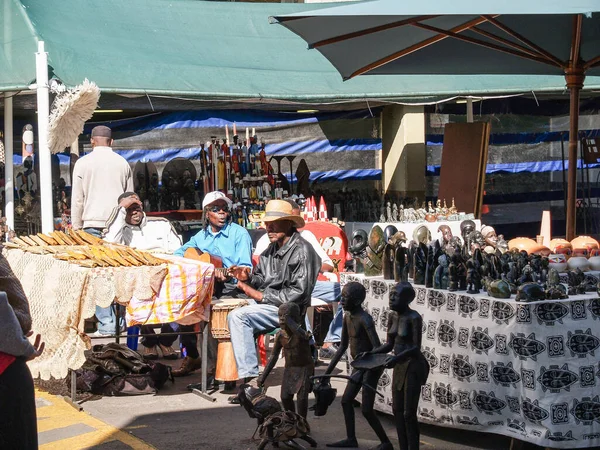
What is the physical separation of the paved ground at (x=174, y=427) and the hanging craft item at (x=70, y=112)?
2949 mm

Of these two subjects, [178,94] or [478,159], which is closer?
[178,94]

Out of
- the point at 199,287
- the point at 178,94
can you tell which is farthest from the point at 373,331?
the point at 178,94

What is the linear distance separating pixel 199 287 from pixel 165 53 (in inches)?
187

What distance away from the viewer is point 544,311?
5.64 meters

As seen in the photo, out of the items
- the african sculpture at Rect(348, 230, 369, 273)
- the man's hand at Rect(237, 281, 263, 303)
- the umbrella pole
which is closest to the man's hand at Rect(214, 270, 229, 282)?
the man's hand at Rect(237, 281, 263, 303)

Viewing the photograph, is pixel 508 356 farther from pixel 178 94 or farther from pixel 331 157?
pixel 331 157

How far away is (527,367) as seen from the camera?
5.64m

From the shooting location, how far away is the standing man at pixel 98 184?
32.1 feet

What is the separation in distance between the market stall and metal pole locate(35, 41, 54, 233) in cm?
241

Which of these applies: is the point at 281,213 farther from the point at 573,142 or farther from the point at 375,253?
the point at 573,142

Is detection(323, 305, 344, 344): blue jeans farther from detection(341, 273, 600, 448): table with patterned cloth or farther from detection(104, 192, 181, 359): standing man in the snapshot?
detection(341, 273, 600, 448): table with patterned cloth

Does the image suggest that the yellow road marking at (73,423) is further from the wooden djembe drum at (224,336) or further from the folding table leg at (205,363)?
the wooden djembe drum at (224,336)

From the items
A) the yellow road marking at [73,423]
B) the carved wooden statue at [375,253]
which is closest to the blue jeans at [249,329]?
the carved wooden statue at [375,253]

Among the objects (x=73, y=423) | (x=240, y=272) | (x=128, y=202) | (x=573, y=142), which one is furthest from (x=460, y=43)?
(x=73, y=423)
